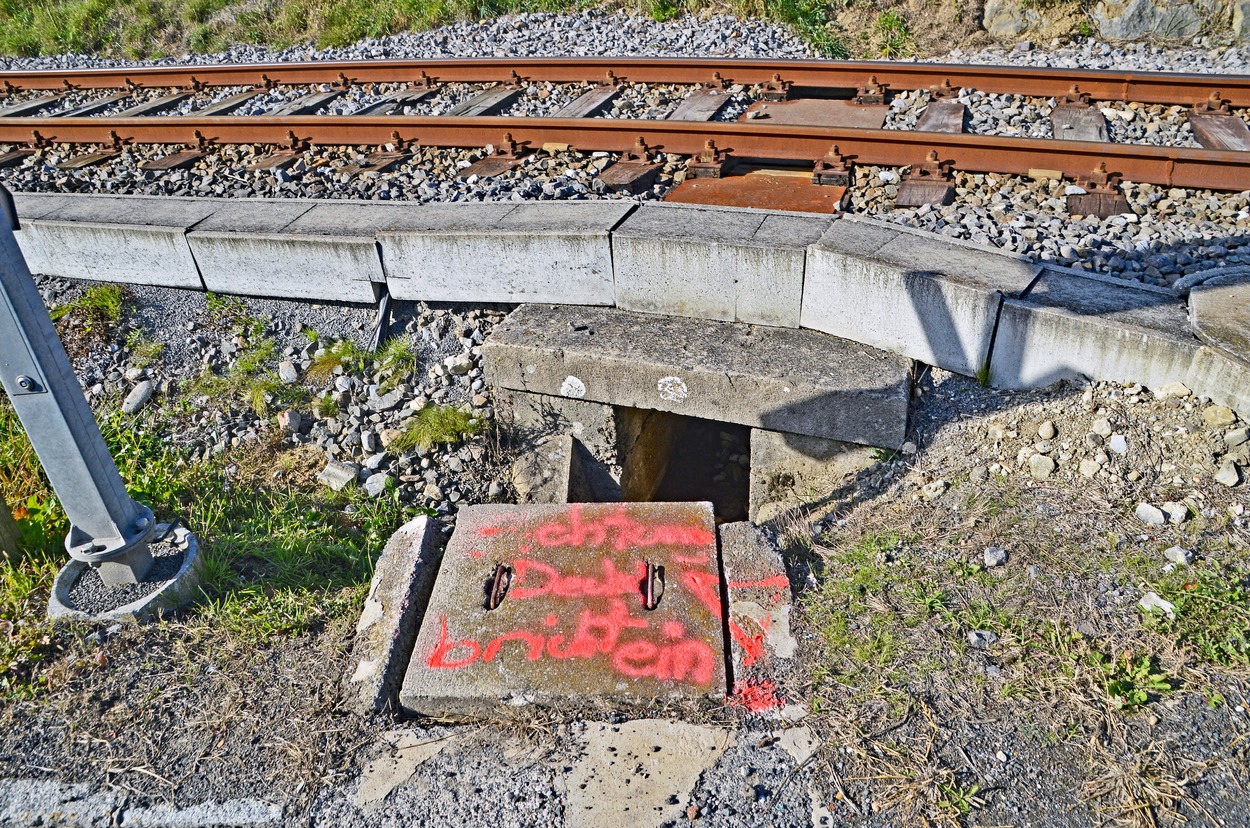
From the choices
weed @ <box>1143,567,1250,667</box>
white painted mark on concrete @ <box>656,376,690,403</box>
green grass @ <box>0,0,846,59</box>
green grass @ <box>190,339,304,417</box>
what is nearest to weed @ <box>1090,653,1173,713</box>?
weed @ <box>1143,567,1250,667</box>

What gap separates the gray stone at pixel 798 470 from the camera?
4.55 meters

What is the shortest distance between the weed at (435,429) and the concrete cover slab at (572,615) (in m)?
1.06

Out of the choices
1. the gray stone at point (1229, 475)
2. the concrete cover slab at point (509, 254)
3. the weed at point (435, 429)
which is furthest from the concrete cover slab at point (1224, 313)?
the weed at point (435, 429)

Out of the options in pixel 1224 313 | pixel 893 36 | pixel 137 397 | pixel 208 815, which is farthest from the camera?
pixel 893 36

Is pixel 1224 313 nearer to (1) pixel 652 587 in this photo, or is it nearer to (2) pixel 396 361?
(1) pixel 652 587

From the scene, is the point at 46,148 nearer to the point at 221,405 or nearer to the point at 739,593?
the point at 221,405

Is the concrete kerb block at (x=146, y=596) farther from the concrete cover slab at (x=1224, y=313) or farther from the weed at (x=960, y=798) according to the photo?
the concrete cover slab at (x=1224, y=313)

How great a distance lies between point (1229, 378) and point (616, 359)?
2.69 metres

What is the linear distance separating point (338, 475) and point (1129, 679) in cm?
373

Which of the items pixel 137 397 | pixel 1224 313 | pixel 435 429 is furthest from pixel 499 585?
pixel 1224 313

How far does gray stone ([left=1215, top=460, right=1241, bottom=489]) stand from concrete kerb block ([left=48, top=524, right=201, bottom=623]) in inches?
161

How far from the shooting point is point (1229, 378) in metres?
3.62

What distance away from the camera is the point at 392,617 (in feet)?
11.5

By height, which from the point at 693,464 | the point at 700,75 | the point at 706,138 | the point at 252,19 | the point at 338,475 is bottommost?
the point at 693,464
